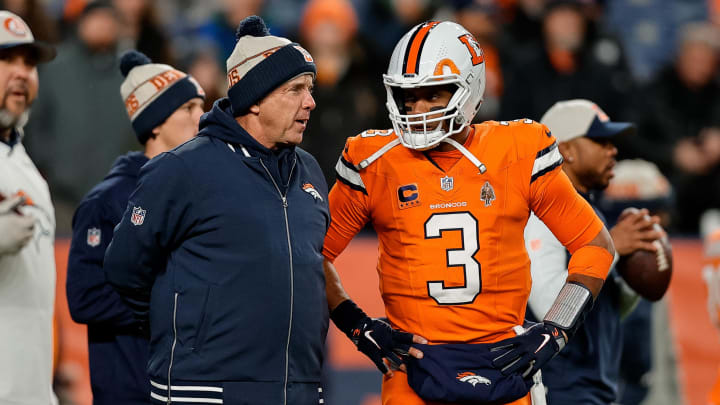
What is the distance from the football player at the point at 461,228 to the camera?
144 inches

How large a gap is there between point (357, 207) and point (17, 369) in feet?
4.46

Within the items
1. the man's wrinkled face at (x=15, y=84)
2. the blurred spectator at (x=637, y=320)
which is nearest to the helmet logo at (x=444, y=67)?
the man's wrinkled face at (x=15, y=84)

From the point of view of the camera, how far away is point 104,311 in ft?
13.7

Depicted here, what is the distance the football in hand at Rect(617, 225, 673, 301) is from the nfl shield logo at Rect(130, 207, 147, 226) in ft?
7.27

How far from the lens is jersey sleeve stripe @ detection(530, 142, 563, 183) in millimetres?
3770

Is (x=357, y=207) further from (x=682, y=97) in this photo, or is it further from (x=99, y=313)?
(x=682, y=97)

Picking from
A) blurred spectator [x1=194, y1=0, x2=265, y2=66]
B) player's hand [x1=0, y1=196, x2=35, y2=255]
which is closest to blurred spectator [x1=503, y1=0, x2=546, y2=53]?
blurred spectator [x1=194, y1=0, x2=265, y2=66]

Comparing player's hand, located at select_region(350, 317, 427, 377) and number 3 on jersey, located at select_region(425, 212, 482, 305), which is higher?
number 3 on jersey, located at select_region(425, 212, 482, 305)

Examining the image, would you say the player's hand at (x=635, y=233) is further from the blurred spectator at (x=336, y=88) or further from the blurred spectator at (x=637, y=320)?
the blurred spectator at (x=336, y=88)

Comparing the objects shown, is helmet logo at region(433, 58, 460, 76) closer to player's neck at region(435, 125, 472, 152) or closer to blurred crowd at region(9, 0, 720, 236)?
player's neck at region(435, 125, 472, 152)

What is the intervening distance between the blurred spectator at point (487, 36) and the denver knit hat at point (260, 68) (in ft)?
14.6

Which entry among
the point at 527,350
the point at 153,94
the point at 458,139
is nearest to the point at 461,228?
the point at 458,139

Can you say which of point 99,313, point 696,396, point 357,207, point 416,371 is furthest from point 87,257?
point 696,396

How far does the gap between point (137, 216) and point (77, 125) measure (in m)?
4.08
